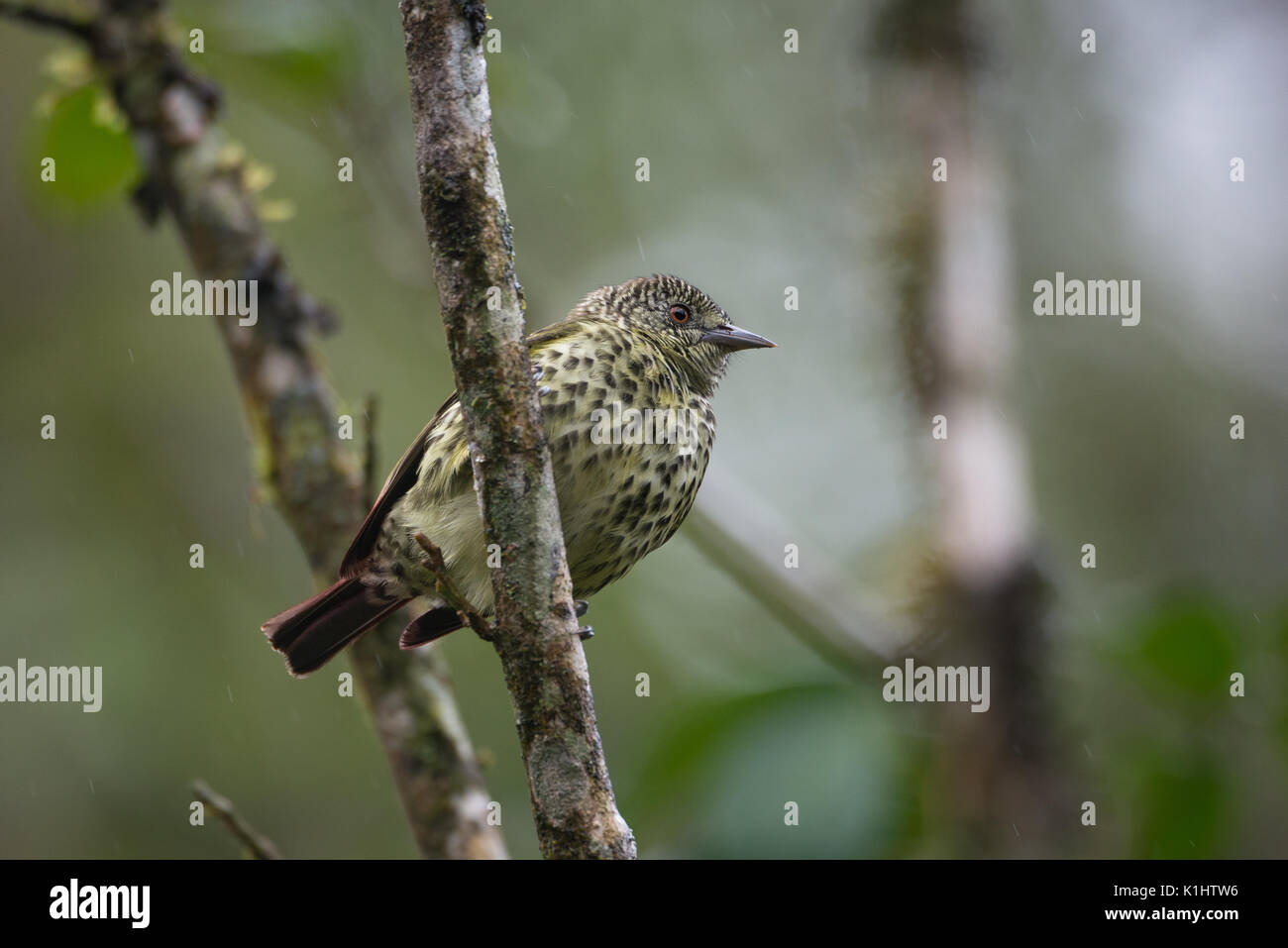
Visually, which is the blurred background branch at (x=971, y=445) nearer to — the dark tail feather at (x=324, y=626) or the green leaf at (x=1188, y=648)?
the green leaf at (x=1188, y=648)

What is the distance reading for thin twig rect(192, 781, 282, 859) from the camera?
286 centimetres

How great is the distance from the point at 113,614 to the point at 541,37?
4.45 metres

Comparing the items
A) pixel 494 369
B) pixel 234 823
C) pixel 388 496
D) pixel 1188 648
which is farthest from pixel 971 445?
pixel 234 823

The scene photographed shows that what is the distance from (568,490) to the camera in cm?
351

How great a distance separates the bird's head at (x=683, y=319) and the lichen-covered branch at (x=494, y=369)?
1758 millimetres

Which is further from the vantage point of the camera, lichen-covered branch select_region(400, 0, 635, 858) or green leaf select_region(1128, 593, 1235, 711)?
green leaf select_region(1128, 593, 1235, 711)

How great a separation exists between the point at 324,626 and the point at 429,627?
0.39m

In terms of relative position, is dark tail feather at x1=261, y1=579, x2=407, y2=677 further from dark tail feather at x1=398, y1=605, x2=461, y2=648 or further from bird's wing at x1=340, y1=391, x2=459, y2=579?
dark tail feather at x1=398, y1=605, x2=461, y2=648

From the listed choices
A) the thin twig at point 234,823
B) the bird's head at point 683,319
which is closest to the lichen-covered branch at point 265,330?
the thin twig at point 234,823

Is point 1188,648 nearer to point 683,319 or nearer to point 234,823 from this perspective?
point 683,319

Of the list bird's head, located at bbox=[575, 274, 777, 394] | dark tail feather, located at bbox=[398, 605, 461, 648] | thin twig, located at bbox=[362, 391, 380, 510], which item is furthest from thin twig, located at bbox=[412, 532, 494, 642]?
bird's head, located at bbox=[575, 274, 777, 394]

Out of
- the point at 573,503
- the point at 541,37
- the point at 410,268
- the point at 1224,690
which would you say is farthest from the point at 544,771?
the point at 541,37

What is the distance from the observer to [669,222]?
862 cm

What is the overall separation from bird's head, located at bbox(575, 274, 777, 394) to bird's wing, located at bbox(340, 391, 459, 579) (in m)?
0.81
